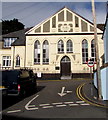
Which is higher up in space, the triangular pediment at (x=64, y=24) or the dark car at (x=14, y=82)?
the triangular pediment at (x=64, y=24)

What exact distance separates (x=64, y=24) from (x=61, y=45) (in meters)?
4.24

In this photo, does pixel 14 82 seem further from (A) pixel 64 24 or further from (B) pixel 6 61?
(B) pixel 6 61

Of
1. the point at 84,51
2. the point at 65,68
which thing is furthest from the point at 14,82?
the point at 84,51

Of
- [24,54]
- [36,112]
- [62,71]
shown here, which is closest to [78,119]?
[36,112]

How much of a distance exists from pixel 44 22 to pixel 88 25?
884 centimetres

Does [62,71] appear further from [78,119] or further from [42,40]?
[78,119]

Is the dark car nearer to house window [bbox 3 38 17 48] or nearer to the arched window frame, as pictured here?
the arched window frame

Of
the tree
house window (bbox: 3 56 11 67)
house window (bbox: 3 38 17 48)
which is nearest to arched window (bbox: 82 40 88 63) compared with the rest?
house window (bbox: 3 38 17 48)

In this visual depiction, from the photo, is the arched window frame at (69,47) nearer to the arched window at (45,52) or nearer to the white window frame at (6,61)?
the arched window at (45,52)

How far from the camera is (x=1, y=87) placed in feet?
33.3

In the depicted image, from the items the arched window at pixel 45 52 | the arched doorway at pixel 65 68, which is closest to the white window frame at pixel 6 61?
the arched window at pixel 45 52

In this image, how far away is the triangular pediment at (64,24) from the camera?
30.3 meters

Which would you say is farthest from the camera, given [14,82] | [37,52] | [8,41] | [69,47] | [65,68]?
[8,41]

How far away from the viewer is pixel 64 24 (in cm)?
3045
